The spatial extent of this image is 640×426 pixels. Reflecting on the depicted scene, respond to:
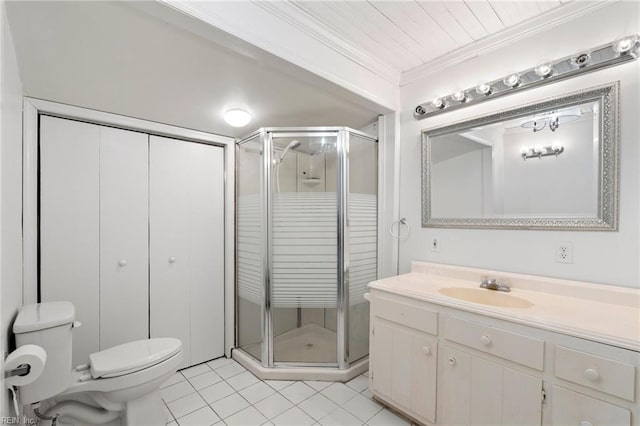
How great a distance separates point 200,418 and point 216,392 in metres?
0.26

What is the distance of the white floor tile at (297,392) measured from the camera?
190 cm

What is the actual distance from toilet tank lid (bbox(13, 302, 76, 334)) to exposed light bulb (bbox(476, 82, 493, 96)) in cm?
263

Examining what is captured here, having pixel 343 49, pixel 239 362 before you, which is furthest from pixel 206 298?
pixel 343 49

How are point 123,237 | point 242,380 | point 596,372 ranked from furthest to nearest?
point 242,380, point 123,237, point 596,372

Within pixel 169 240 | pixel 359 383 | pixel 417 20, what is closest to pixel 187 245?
pixel 169 240

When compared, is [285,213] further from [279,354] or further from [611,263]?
[611,263]

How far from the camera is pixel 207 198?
96.0 inches

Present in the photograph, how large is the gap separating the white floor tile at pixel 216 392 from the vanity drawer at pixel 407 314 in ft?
4.01

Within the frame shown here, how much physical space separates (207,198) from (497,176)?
2201mm

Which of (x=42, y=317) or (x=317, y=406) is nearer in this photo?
(x=42, y=317)

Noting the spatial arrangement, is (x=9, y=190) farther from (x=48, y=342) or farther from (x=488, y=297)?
(x=488, y=297)

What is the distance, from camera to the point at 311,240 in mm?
2180

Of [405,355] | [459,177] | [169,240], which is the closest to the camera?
[405,355]

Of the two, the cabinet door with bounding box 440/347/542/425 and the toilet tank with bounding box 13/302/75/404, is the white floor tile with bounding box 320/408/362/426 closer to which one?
the cabinet door with bounding box 440/347/542/425
